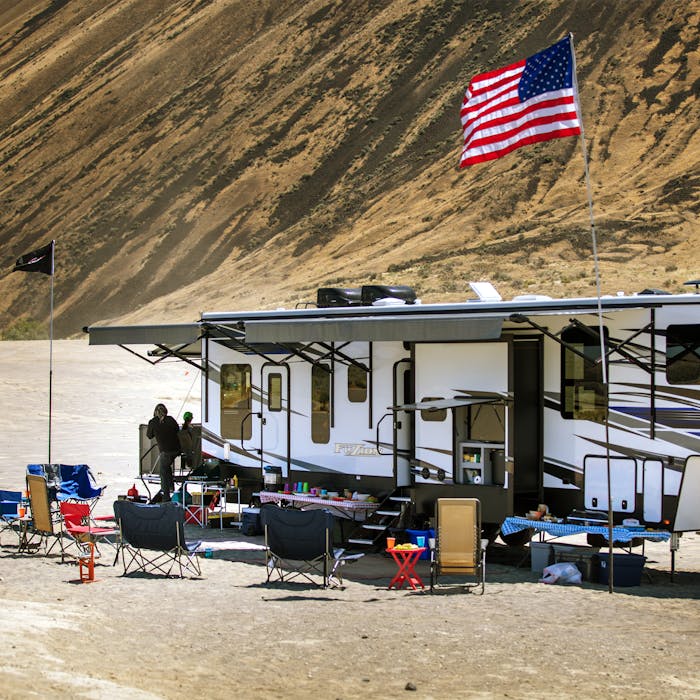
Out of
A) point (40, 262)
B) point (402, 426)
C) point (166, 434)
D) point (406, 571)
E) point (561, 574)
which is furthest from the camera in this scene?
point (40, 262)

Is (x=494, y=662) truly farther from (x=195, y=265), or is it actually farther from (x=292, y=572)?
(x=195, y=265)

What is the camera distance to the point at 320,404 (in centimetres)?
1494

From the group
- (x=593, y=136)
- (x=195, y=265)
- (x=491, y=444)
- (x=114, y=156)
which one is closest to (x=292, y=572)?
(x=491, y=444)

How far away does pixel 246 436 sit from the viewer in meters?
16.0

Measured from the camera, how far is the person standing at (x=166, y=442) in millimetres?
16094

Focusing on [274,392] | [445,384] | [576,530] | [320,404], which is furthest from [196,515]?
[576,530]

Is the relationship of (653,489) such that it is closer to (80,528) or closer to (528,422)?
(528,422)

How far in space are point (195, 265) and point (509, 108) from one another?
152 feet

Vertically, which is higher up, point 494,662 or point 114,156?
point 114,156

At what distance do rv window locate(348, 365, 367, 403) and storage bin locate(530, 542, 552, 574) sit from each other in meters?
2.98

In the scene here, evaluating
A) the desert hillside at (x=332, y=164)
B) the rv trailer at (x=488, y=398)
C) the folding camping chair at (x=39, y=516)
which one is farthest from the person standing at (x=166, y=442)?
the desert hillside at (x=332, y=164)

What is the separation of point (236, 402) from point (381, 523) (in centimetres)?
334

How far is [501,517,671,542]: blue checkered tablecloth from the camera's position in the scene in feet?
38.6

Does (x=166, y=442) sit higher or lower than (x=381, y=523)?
higher
